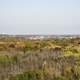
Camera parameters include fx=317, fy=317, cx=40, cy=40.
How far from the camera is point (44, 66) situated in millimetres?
15508

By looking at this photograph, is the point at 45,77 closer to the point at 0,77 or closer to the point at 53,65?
the point at 0,77

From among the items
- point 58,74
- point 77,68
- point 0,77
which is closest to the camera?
point 0,77

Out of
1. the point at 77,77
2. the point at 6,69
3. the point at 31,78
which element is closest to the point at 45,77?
the point at 31,78

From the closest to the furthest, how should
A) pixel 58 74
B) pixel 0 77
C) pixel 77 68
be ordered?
pixel 0 77, pixel 58 74, pixel 77 68

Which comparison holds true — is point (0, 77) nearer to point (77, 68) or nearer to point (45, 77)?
point (45, 77)

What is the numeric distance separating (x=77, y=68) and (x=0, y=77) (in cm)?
427

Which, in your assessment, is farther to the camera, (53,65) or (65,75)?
(53,65)

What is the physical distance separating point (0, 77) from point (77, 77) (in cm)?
334

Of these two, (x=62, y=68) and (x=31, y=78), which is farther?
(x=62, y=68)

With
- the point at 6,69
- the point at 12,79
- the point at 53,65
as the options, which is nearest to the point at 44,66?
the point at 53,65

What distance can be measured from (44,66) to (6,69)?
191 centimetres

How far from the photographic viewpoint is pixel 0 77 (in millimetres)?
12969

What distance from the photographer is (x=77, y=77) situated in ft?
45.2

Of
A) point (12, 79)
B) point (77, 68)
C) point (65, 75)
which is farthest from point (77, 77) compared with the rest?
point (12, 79)
